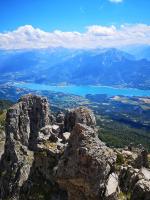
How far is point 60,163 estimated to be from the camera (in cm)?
3069

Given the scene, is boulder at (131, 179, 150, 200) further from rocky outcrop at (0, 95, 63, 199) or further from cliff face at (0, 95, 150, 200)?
rocky outcrop at (0, 95, 63, 199)

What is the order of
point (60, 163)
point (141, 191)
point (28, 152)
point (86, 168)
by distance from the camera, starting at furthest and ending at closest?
point (28, 152) → point (60, 163) → point (141, 191) → point (86, 168)

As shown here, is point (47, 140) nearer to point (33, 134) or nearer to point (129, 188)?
point (129, 188)

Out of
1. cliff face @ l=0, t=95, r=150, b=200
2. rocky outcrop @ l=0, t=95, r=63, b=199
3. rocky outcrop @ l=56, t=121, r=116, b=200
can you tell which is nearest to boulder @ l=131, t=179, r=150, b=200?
cliff face @ l=0, t=95, r=150, b=200

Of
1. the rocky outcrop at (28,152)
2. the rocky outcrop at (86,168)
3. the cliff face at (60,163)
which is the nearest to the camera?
the rocky outcrop at (86,168)

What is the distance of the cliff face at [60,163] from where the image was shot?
27859 mm

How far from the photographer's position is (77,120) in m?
57.8

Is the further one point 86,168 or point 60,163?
point 60,163

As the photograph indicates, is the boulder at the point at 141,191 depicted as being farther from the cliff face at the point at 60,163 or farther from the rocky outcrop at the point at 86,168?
the rocky outcrop at the point at 86,168

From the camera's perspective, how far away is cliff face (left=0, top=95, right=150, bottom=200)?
27859mm

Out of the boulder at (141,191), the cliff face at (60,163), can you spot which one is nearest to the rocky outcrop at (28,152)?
the cliff face at (60,163)

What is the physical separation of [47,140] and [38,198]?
8652 millimetres

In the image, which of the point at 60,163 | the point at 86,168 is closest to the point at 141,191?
the point at 86,168

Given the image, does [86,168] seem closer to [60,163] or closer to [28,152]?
[60,163]
